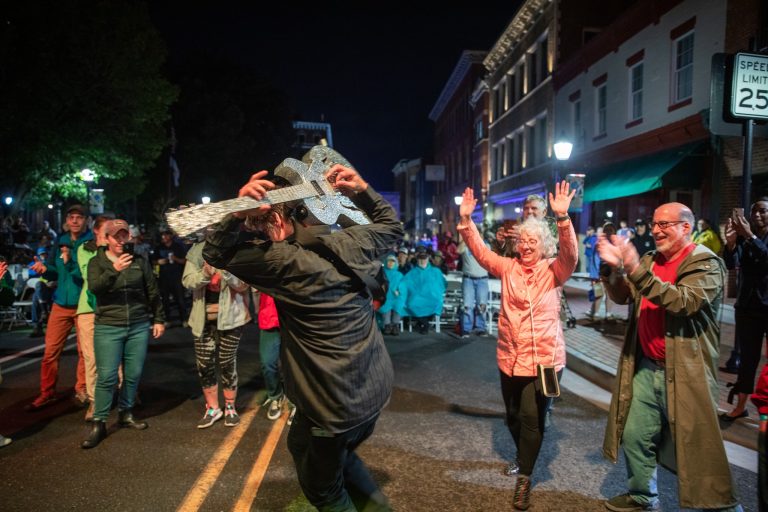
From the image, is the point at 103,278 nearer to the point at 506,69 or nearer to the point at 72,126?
the point at 72,126

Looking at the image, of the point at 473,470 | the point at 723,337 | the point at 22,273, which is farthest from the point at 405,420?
the point at 22,273

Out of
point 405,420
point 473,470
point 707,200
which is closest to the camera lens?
point 473,470

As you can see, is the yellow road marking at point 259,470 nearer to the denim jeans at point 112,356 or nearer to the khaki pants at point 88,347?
the denim jeans at point 112,356

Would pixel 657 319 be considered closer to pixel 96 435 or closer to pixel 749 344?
pixel 749 344

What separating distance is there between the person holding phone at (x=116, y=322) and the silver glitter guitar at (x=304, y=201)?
2893 mm

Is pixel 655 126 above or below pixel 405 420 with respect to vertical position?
above

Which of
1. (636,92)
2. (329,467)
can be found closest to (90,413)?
(329,467)

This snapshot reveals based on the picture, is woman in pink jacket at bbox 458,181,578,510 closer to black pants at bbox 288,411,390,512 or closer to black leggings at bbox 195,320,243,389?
black pants at bbox 288,411,390,512

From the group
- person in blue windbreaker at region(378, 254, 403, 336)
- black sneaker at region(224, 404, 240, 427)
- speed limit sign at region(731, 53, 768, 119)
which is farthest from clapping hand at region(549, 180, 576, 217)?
person in blue windbreaker at region(378, 254, 403, 336)

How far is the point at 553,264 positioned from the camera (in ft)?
13.1

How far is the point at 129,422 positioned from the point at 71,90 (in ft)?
63.1

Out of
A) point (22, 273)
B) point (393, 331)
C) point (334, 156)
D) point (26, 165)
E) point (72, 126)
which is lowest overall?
point (393, 331)

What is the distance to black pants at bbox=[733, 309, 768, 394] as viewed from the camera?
507 cm

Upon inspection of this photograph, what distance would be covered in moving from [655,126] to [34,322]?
1667 cm
